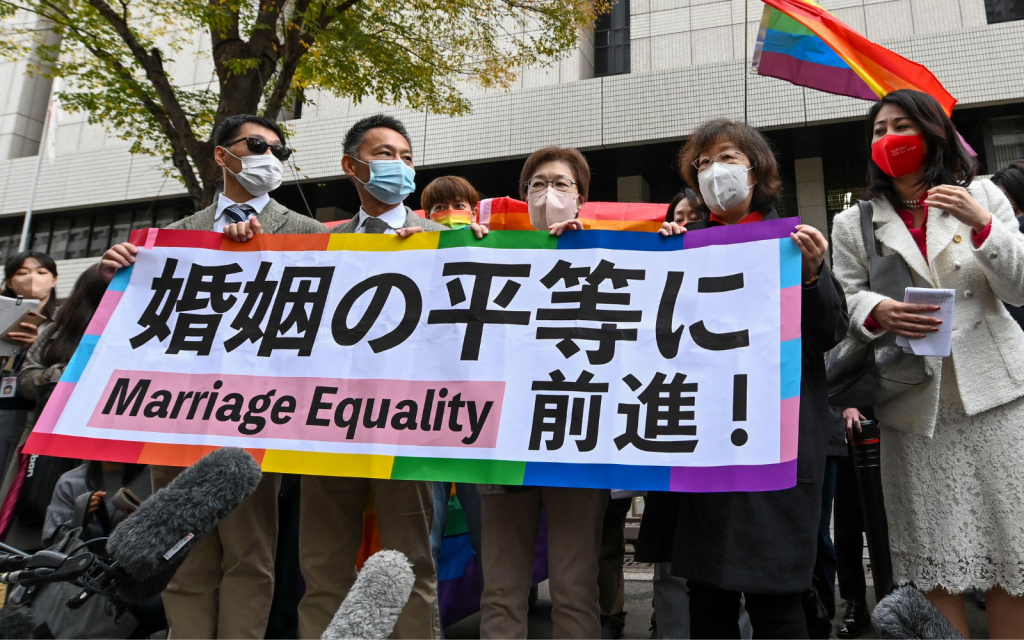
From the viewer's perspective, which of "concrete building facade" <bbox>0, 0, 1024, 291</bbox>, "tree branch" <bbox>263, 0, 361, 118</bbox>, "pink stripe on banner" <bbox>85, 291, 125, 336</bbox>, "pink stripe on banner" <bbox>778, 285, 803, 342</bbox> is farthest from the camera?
"concrete building facade" <bbox>0, 0, 1024, 291</bbox>

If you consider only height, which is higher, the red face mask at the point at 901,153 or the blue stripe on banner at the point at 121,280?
the red face mask at the point at 901,153

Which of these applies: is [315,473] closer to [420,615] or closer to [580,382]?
[420,615]

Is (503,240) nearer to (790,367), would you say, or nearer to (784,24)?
(790,367)

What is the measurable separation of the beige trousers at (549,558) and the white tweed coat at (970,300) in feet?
3.43

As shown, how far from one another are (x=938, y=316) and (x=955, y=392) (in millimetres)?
266

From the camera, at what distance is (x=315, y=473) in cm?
243

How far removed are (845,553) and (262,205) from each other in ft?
10.7

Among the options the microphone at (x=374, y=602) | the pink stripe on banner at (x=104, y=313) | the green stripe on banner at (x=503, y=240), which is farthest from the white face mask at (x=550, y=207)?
the microphone at (x=374, y=602)

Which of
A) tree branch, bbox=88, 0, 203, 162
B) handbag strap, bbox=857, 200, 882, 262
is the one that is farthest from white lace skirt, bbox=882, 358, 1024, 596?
tree branch, bbox=88, 0, 203, 162

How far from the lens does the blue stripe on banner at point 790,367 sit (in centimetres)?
216

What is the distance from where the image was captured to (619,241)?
2607mm

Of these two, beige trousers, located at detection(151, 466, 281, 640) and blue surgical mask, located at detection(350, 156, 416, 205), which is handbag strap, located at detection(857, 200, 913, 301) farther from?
beige trousers, located at detection(151, 466, 281, 640)

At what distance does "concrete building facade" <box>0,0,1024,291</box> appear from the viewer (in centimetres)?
1102

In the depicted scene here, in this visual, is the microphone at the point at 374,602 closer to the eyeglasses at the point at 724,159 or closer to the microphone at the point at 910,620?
the microphone at the point at 910,620
